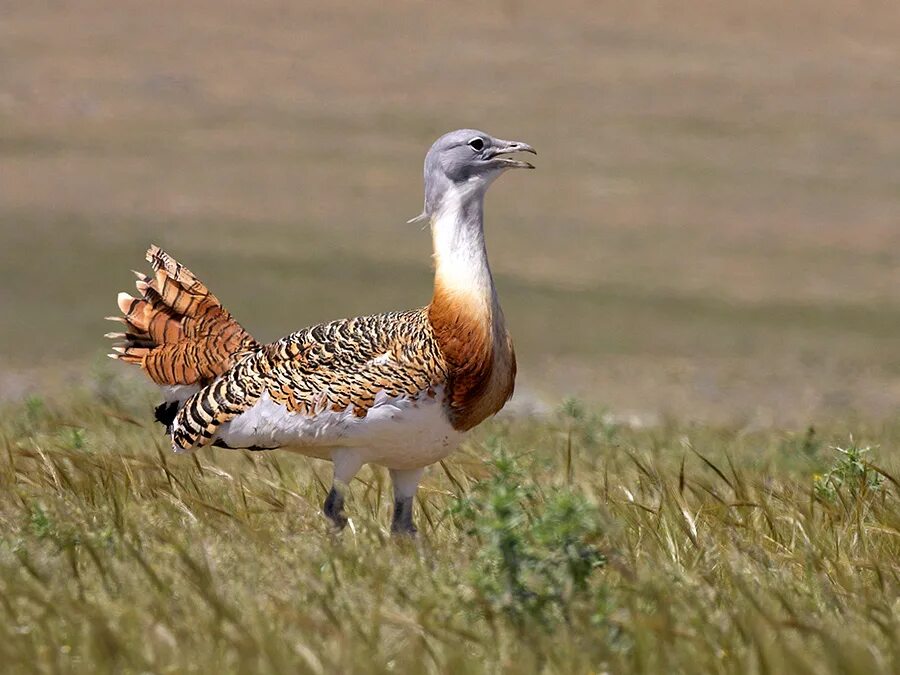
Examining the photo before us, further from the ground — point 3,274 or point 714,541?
point 714,541

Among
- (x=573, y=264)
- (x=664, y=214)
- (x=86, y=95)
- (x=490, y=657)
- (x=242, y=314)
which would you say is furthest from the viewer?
(x=86, y=95)

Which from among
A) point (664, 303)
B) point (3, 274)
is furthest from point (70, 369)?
point (664, 303)

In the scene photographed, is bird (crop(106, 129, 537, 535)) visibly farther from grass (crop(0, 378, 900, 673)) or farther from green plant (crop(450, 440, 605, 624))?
green plant (crop(450, 440, 605, 624))

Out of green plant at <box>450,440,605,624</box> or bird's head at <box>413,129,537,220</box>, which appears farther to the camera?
bird's head at <box>413,129,537,220</box>

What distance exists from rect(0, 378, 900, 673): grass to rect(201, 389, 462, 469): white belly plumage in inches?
7.0

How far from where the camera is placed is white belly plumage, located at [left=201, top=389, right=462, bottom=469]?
17.0 ft

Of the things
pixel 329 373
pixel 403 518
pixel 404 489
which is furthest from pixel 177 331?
pixel 403 518

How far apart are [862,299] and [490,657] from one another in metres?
20.7

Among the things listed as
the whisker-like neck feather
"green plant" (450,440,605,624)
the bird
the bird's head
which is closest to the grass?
"green plant" (450,440,605,624)

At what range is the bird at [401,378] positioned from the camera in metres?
5.22

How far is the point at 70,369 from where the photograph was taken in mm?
14953

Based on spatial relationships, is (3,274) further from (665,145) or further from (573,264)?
(665,145)

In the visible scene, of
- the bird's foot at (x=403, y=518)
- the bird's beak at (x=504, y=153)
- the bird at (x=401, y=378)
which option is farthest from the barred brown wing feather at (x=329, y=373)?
the bird's beak at (x=504, y=153)

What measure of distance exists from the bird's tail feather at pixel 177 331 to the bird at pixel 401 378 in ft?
0.62
